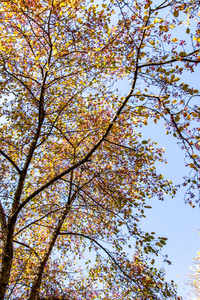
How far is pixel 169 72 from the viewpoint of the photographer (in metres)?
4.80

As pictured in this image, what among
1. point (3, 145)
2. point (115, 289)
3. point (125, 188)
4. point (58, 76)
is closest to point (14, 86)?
point (58, 76)

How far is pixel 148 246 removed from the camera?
494 centimetres

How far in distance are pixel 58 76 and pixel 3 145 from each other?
11.3ft

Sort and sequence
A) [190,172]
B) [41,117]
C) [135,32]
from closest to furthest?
1. [190,172]
2. [135,32]
3. [41,117]

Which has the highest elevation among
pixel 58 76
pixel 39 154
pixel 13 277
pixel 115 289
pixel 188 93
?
pixel 58 76

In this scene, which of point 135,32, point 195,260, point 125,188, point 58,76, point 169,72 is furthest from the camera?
point 195,260

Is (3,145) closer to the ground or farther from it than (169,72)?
farther from it

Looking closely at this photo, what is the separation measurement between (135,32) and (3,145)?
618 centimetres

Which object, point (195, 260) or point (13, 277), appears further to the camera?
point (195, 260)

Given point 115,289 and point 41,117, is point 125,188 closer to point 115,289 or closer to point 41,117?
point 115,289

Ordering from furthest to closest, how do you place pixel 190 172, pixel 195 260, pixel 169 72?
pixel 195 260 → pixel 169 72 → pixel 190 172

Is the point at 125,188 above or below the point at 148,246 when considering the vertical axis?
above

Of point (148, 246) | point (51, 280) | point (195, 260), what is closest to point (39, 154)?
point (51, 280)

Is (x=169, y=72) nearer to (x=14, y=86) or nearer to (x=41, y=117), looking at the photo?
(x=41, y=117)
